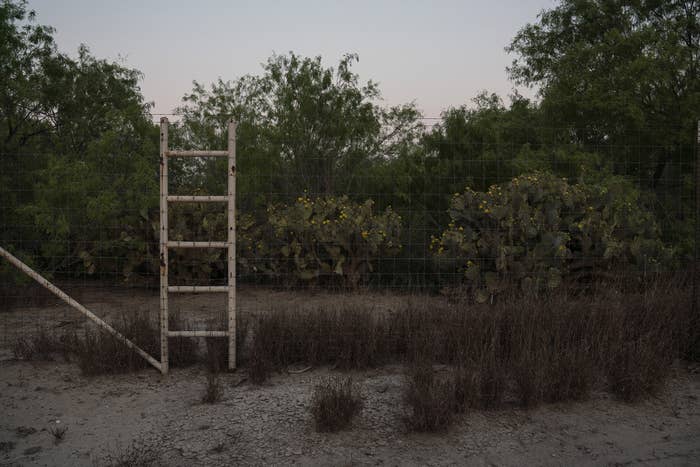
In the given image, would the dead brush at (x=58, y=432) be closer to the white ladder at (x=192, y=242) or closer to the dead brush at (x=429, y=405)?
the white ladder at (x=192, y=242)

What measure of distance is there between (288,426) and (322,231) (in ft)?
15.5

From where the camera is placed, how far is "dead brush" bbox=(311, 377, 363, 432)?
15.4 feet

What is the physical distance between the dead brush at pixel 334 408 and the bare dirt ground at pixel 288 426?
9 cm

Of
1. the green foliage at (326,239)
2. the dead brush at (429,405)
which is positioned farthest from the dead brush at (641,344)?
the green foliage at (326,239)

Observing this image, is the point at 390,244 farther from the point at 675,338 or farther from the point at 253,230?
the point at 675,338

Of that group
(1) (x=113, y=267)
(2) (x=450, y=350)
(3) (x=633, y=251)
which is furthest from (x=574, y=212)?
(1) (x=113, y=267)

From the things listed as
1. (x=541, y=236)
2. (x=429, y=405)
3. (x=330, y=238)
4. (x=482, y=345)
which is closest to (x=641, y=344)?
(x=482, y=345)

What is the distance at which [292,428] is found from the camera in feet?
15.6

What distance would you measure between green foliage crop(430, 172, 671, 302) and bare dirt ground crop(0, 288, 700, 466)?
7.88 ft

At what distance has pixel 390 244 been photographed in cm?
924

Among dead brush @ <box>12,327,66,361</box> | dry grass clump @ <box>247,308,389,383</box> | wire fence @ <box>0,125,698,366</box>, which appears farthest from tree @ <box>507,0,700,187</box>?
dead brush @ <box>12,327,66,361</box>

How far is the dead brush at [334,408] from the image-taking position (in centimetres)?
469

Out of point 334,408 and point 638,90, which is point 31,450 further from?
point 638,90

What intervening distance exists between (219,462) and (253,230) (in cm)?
600
